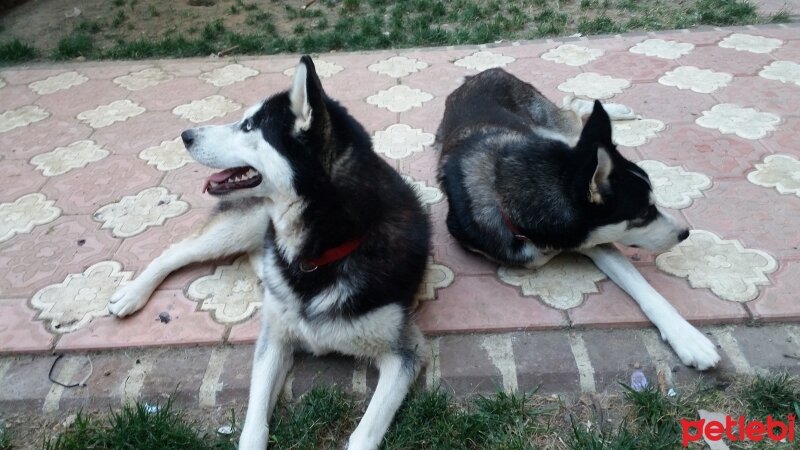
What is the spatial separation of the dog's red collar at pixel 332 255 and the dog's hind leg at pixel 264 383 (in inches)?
14.1

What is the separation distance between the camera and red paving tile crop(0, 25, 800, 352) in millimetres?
2648

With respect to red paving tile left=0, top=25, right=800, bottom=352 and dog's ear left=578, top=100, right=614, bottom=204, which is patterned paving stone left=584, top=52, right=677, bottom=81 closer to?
red paving tile left=0, top=25, right=800, bottom=352

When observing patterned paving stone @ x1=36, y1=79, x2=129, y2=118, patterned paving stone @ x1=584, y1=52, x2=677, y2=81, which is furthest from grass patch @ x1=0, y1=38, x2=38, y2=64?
patterned paving stone @ x1=584, y1=52, x2=677, y2=81

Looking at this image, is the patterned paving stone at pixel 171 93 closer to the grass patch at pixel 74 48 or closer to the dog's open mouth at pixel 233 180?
the grass patch at pixel 74 48

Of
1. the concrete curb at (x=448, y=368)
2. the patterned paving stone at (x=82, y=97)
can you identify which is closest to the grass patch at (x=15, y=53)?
the patterned paving stone at (x=82, y=97)

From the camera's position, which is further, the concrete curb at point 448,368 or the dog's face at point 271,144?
the concrete curb at point 448,368

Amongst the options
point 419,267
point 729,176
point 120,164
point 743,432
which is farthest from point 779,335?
point 120,164

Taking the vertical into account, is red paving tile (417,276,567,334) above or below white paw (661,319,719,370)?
below

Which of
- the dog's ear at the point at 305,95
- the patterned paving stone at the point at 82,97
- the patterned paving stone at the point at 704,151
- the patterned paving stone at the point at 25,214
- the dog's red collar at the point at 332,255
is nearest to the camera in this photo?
the dog's ear at the point at 305,95

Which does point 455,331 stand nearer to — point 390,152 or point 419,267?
point 419,267

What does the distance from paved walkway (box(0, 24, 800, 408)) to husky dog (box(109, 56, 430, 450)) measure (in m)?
0.34

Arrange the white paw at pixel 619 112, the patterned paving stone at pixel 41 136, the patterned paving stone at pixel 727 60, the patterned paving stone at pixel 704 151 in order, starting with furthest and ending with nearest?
the patterned paving stone at pixel 727 60 < the patterned paving stone at pixel 41 136 < the white paw at pixel 619 112 < the patterned paving stone at pixel 704 151

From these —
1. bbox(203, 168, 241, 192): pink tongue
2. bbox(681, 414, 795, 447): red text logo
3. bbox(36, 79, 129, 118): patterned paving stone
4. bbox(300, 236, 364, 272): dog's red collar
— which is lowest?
bbox(681, 414, 795, 447): red text logo

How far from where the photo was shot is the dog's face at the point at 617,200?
241 centimetres
